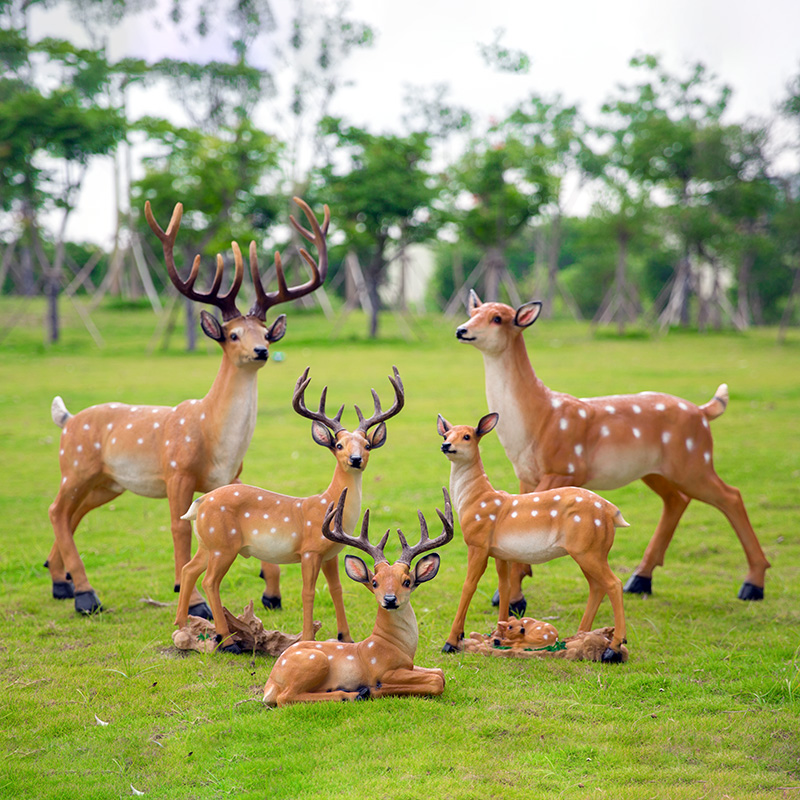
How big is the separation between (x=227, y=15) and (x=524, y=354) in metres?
37.4

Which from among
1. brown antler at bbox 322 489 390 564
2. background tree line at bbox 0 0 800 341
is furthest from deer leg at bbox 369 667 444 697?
background tree line at bbox 0 0 800 341

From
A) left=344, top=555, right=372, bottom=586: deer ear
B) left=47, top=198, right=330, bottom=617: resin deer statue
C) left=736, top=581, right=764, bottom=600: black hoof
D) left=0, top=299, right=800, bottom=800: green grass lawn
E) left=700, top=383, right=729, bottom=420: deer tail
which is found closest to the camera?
left=0, top=299, right=800, bottom=800: green grass lawn

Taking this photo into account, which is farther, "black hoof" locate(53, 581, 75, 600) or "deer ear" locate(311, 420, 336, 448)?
"black hoof" locate(53, 581, 75, 600)

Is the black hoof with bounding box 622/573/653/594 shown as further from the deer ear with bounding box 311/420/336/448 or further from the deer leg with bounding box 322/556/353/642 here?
the deer ear with bounding box 311/420/336/448

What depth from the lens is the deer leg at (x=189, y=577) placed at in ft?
17.3

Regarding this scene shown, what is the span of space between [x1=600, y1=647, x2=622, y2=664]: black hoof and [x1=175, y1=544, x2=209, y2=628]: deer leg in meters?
2.50

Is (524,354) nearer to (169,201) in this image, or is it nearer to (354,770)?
(354,770)

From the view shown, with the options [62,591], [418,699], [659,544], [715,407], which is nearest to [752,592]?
[659,544]

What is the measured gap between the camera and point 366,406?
48.6ft

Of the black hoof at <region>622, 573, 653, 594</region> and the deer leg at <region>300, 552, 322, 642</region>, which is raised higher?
the deer leg at <region>300, 552, 322, 642</region>

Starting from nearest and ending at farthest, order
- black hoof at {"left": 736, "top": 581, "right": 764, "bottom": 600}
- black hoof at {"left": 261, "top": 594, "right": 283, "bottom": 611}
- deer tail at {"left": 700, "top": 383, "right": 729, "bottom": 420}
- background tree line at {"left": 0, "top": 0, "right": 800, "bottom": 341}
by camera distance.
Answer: black hoof at {"left": 261, "top": 594, "right": 283, "bottom": 611} → black hoof at {"left": 736, "top": 581, "right": 764, "bottom": 600} → deer tail at {"left": 700, "top": 383, "right": 729, "bottom": 420} → background tree line at {"left": 0, "top": 0, "right": 800, "bottom": 341}

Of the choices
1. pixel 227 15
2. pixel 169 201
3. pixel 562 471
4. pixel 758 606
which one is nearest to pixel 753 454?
pixel 758 606

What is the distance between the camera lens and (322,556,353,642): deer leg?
518 cm

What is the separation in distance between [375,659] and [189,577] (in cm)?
147
